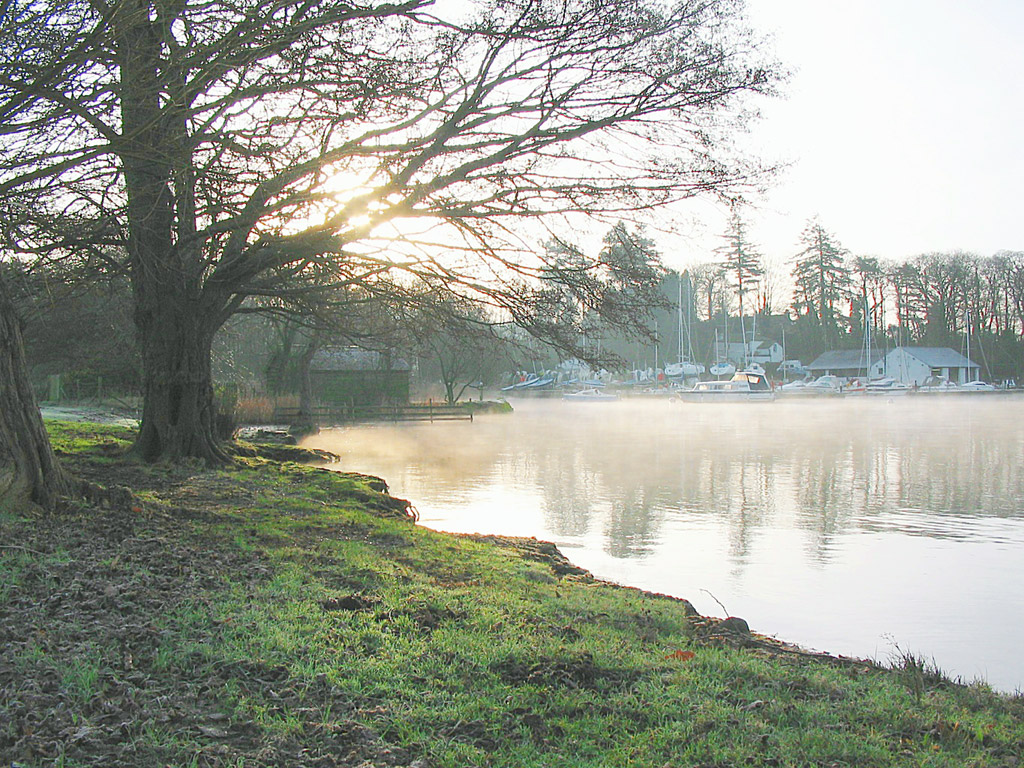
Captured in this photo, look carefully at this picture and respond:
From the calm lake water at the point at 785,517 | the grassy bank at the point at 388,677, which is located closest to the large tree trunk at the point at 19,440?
the grassy bank at the point at 388,677

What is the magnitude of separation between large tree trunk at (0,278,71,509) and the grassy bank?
1.04 feet

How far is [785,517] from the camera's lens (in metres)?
13.6

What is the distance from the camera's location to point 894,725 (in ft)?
13.2

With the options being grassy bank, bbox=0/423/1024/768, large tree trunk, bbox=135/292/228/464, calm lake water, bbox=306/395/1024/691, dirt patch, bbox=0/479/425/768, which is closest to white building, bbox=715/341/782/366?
calm lake water, bbox=306/395/1024/691

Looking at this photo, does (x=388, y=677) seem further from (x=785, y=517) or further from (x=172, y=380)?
(x=785, y=517)

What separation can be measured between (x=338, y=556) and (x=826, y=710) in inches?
155

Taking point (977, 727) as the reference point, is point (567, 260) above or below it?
above

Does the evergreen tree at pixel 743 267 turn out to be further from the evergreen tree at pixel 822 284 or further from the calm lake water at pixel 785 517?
the calm lake water at pixel 785 517

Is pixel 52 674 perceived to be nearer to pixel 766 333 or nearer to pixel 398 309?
pixel 398 309

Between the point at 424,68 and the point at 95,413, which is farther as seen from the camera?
the point at 95,413

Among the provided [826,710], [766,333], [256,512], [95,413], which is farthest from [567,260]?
[766,333]

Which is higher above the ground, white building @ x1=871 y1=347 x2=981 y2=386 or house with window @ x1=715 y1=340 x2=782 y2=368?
house with window @ x1=715 y1=340 x2=782 y2=368

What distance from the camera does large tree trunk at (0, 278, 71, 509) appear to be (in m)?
6.55

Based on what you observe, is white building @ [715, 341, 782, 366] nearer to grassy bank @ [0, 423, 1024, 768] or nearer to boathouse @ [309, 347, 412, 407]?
boathouse @ [309, 347, 412, 407]
